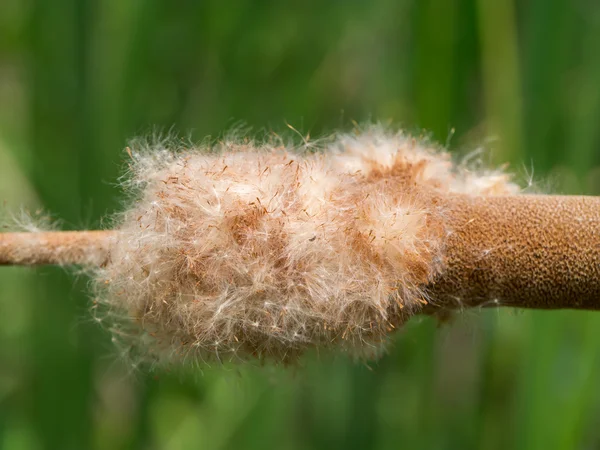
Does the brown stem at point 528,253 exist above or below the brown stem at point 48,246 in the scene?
above

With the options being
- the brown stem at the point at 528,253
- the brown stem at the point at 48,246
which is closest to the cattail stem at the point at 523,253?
the brown stem at the point at 528,253

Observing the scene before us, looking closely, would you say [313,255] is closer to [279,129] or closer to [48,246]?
[48,246]

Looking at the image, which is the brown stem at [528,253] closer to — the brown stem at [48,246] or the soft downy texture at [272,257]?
the soft downy texture at [272,257]

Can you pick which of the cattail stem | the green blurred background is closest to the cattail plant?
the cattail stem

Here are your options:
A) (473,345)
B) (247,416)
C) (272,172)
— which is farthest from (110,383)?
(272,172)

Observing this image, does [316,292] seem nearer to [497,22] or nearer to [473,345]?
[497,22]
